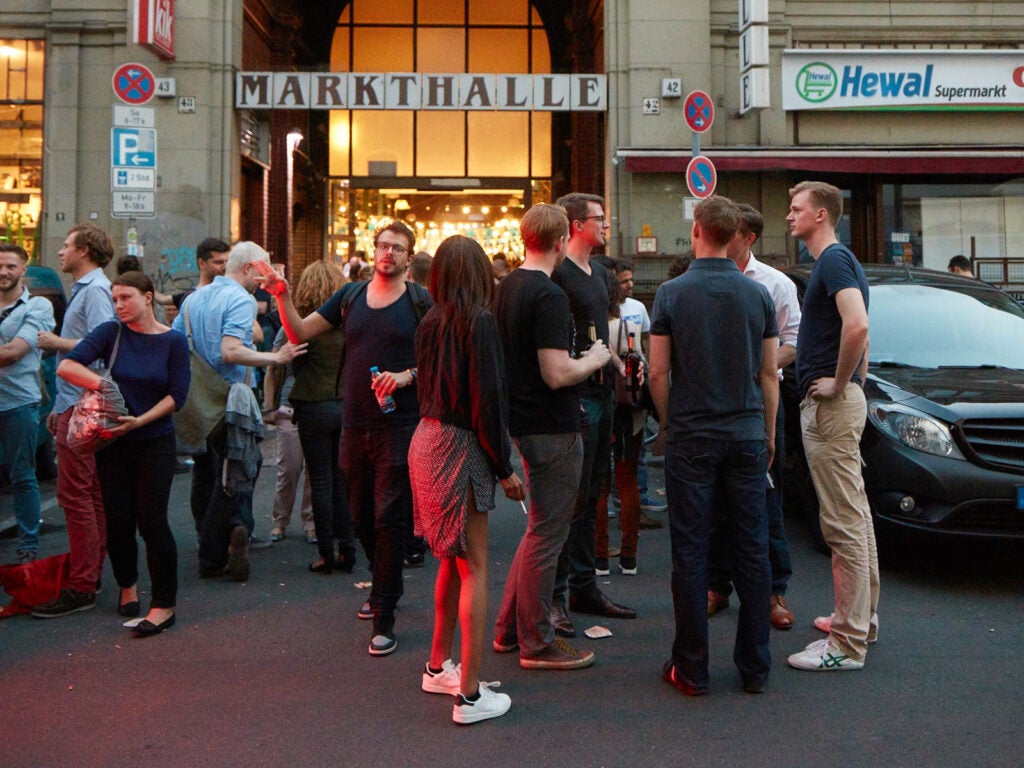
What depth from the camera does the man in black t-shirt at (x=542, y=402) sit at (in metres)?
4.57

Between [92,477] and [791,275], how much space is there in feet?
17.0

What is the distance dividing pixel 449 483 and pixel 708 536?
1.16 metres

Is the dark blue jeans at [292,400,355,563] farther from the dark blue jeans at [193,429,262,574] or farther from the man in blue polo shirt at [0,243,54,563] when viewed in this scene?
the man in blue polo shirt at [0,243,54,563]

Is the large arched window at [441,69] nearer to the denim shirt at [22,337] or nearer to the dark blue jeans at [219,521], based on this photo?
the denim shirt at [22,337]

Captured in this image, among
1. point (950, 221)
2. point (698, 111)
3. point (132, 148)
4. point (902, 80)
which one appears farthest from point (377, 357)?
point (950, 221)

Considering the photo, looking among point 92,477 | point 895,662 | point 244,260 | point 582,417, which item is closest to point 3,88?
point 244,260

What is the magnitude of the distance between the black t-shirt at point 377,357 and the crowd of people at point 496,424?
0.04 ft

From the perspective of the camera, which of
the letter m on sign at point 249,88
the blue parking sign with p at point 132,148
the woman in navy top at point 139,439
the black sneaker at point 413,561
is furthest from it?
the letter m on sign at point 249,88

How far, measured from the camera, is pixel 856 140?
16.8 m

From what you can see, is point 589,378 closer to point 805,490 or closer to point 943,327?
point 805,490

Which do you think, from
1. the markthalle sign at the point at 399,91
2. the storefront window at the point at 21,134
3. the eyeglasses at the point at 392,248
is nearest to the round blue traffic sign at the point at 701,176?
the markthalle sign at the point at 399,91

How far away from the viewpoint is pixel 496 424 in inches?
165

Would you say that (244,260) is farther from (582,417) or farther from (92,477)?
(582,417)

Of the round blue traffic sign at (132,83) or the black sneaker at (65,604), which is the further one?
the round blue traffic sign at (132,83)
